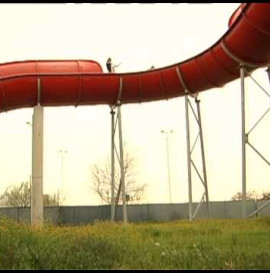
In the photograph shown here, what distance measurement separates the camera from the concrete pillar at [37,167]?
17.3 m


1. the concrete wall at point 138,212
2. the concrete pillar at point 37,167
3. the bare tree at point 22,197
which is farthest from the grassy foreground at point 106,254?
the bare tree at point 22,197

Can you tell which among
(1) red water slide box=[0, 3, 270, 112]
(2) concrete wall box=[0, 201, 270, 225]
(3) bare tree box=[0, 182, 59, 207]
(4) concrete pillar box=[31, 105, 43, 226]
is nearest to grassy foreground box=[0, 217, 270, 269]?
(4) concrete pillar box=[31, 105, 43, 226]

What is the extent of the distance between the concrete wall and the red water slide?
42.4ft

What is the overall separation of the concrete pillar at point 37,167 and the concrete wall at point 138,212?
13.1m

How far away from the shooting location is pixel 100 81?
18547 millimetres

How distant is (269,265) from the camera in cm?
689

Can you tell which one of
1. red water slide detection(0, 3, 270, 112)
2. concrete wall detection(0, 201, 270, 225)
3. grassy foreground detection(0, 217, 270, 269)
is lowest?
grassy foreground detection(0, 217, 270, 269)

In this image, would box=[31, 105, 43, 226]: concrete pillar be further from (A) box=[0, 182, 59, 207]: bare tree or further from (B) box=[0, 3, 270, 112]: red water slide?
(A) box=[0, 182, 59, 207]: bare tree

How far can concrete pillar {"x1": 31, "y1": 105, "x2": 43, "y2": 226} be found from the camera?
1734 centimetres

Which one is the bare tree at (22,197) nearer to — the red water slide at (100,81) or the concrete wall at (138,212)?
the concrete wall at (138,212)

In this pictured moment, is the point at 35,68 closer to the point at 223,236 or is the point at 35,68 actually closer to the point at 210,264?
the point at 223,236

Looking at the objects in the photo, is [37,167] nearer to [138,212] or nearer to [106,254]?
[106,254]

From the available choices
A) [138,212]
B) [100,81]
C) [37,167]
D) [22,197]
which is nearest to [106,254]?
[37,167]

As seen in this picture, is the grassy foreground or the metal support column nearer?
the grassy foreground
